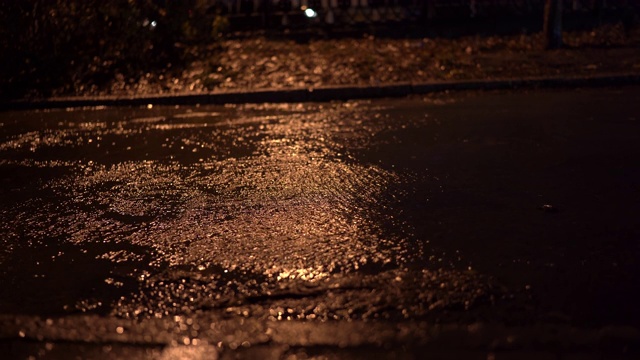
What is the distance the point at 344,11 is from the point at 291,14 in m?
1.17

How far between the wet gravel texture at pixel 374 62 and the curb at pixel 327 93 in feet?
1.08

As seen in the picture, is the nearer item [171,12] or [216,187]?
[216,187]

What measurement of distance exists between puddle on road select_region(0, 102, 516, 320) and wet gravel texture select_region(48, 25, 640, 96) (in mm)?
2803

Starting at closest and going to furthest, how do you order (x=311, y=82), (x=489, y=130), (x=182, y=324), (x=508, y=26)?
(x=182, y=324) < (x=489, y=130) < (x=311, y=82) < (x=508, y=26)

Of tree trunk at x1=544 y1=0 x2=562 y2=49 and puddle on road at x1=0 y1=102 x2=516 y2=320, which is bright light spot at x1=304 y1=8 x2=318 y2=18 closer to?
tree trunk at x1=544 y1=0 x2=562 y2=49

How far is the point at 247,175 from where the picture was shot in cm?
700

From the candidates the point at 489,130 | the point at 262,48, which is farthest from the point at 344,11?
the point at 489,130

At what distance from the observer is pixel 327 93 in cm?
1120

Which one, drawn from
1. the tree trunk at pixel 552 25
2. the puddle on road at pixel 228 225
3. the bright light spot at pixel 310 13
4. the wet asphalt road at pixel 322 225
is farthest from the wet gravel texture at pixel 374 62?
the puddle on road at pixel 228 225

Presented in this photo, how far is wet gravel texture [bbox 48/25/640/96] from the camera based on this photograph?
1201 cm

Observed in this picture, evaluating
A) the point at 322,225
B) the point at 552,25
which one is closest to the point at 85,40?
the point at 552,25

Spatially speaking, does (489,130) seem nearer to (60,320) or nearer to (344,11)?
(60,320)

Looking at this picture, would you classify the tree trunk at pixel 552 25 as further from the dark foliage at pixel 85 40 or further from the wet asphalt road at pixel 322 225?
the dark foliage at pixel 85 40

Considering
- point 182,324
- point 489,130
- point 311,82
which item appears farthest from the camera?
point 311,82
